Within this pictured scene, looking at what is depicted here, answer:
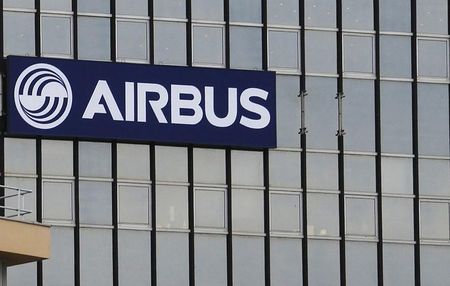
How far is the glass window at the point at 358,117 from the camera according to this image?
267 feet

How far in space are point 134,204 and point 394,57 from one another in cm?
918

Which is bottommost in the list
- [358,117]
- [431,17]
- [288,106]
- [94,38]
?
[358,117]

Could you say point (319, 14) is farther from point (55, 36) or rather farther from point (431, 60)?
point (55, 36)

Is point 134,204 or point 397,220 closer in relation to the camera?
point 134,204

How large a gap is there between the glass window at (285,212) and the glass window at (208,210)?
1.53 metres

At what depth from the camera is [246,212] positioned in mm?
79938

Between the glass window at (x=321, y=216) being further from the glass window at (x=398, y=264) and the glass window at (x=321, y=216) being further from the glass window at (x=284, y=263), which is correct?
the glass window at (x=398, y=264)

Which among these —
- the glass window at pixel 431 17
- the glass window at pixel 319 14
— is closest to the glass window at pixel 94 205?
the glass window at pixel 319 14

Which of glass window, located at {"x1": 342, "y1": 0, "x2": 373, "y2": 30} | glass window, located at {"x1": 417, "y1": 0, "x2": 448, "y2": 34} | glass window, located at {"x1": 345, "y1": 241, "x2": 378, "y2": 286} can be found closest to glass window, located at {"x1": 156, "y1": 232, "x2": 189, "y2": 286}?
glass window, located at {"x1": 345, "y1": 241, "x2": 378, "y2": 286}

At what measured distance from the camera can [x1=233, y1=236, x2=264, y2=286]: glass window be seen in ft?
261

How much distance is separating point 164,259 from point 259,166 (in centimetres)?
403

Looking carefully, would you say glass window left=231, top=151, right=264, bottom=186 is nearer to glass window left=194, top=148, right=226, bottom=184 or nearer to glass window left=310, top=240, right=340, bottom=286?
glass window left=194, top=148, right=226, bottom=184

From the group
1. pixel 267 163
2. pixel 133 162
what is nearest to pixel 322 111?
pixel 267 163

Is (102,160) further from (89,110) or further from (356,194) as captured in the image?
(356,194)
